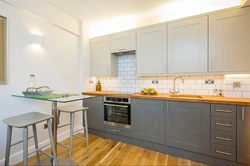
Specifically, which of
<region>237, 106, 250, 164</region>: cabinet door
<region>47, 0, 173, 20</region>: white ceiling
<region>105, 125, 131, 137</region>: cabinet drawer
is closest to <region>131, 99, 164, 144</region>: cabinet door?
<region>105, 125, 131, 137</region>: cabinet drawer

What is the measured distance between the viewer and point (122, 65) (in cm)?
313

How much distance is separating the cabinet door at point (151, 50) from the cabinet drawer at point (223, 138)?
4.03ft

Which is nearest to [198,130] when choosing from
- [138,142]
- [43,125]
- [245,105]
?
[245,105]

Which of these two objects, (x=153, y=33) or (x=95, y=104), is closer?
(x=153, y=33)

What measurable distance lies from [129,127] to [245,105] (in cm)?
177

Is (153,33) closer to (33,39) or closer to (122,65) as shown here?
(122,65)

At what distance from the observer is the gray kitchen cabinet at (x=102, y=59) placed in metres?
2.96

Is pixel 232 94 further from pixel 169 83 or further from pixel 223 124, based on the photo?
pixel 169 83

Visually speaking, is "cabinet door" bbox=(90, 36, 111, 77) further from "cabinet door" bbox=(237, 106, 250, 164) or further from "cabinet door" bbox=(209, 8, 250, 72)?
"cabinet door" bbox=(237, 106, 250, 164)

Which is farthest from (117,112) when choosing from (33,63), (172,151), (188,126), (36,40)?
(36,40)

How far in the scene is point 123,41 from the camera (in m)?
2.76

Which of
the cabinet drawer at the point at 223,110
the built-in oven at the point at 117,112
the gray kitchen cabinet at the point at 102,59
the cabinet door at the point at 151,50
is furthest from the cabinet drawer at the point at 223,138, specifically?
the gray kitchen cabinet at the point at 102,59

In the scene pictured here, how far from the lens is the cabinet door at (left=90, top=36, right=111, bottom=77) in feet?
9.74

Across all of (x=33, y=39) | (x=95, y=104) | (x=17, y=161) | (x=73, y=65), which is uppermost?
(x=33, y=39)
